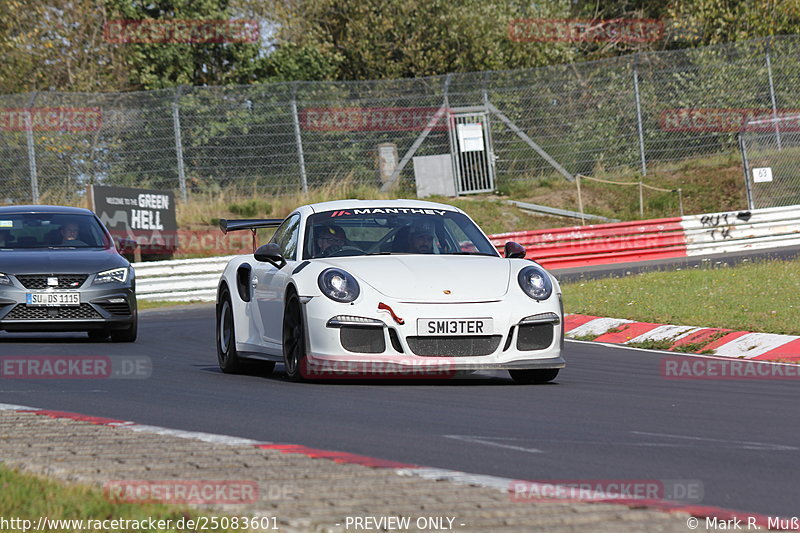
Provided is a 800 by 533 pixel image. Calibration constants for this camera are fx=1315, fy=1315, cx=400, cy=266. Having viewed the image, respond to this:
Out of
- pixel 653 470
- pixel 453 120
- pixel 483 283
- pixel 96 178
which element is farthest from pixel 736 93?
pixel 653 470

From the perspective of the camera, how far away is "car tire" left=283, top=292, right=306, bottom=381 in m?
8.81

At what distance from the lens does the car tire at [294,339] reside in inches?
347

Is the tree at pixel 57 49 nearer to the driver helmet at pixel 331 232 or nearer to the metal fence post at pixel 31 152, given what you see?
the metal fence post at pixel 31 152

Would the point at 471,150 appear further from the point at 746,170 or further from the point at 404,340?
the point at 404,340

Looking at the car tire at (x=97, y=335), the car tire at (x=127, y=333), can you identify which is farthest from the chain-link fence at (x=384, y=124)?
the car tire at (x=127, y=333)

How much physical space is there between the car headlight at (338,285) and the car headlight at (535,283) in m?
1.14

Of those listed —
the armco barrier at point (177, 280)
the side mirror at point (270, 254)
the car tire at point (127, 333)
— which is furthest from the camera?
the armco barrier at point (177, 280)

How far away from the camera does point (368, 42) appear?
38.2 metres

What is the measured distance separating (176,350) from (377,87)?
16.8 metres


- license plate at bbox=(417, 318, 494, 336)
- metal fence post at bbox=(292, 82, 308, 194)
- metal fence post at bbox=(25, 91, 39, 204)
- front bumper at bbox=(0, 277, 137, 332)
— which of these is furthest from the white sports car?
metal fence post at bbox=(292, 82, 308, 194)

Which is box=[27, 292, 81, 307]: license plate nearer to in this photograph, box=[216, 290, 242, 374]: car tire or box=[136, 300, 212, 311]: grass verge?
box=[216, 290, 242, 374]: car tire

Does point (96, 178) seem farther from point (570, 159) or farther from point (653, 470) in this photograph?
point (653, 470)

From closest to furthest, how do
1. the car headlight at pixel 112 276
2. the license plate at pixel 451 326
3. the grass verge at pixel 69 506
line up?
the grass verge at pixel 69 506 < the license plate at pixel 451 326 < the car headlight at pixel 112 276

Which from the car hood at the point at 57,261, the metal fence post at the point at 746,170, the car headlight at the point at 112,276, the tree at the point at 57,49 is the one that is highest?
the tree at the point at 57,49
